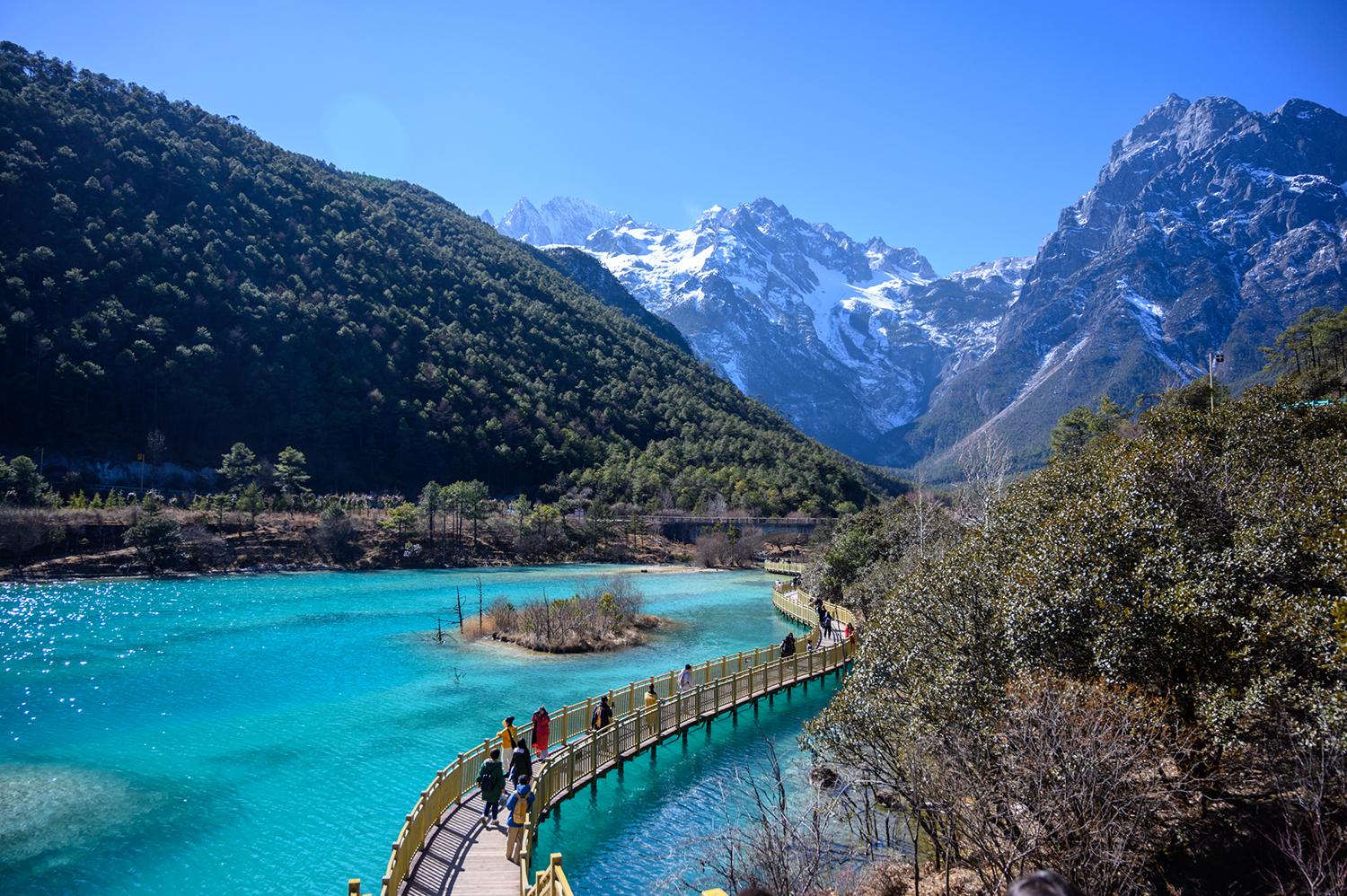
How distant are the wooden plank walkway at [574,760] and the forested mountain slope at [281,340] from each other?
222ft

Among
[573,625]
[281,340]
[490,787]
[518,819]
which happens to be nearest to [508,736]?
[490,787]

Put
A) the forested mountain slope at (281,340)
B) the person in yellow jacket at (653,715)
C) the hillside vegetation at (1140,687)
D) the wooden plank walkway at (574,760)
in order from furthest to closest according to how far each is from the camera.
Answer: the forested mountain slope at (281,340), the person in yellow jacket at (653,715), the wooden plank walkway at (574,760), the hillside vegetation at (1140,687)

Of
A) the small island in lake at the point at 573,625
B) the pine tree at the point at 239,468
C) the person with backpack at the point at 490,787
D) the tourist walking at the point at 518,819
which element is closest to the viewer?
the tourist walking at the point at 518,819

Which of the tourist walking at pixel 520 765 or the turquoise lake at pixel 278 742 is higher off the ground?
the tourist walking at pixel 520 765

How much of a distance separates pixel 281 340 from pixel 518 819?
320 feet

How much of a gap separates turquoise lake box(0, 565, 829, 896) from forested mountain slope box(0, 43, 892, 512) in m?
49.4

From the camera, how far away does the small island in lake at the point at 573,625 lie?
32000 millimetres

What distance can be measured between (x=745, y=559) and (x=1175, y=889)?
214ft

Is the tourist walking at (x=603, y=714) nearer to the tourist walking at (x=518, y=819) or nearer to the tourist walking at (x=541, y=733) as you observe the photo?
the tourist walking at (x=541, y=733)

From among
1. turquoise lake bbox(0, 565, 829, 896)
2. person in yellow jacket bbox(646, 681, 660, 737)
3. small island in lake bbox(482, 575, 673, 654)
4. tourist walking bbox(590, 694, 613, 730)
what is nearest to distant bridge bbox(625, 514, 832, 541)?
turquoise lake bbox(0, 565, 829, 896)

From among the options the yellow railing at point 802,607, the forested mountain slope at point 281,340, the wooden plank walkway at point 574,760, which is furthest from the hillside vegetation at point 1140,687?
the forested mountain slope at point 281,340

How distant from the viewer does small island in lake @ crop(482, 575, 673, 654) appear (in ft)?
105

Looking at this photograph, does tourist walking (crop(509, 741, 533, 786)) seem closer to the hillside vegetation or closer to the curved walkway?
the curved walkway

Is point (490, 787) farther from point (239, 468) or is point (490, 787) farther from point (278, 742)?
point (239, 468)
